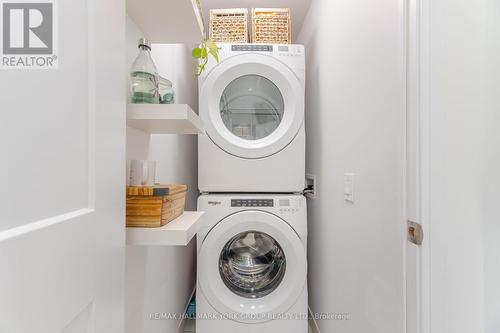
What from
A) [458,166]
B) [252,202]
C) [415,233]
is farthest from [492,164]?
[252,202]

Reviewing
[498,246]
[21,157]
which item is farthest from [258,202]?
[21,157]

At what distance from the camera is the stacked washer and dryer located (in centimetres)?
144

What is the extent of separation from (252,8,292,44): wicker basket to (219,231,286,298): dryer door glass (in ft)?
3.89

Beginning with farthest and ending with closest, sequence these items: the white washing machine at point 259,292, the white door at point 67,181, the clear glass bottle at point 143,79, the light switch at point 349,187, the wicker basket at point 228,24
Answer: the wicker basket at point 228,24 → the white washing machine at point 259,292 → the light switch at point 349,187 → the clear glass bottle at point 143,79 → the white door at point 67,181

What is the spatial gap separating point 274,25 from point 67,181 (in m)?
1.62

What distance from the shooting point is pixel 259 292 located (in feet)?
5.08

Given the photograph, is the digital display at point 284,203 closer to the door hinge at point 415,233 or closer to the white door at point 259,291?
the white door at point 259,291

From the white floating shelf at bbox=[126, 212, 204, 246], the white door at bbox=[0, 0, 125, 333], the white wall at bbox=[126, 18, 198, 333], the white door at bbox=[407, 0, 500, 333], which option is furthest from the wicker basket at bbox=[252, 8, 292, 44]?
the white floating shelf at bbox=[126, 212, 204, 246]

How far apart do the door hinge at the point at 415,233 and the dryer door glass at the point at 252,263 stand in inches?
36.2

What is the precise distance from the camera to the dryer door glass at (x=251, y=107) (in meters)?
1.64

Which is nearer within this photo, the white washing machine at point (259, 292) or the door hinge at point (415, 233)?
the door hinge at point (415, 233)
